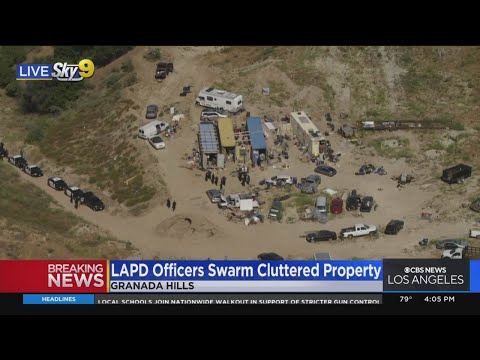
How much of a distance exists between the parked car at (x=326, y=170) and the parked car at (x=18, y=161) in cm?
1697

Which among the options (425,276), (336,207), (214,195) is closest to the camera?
(425,276)

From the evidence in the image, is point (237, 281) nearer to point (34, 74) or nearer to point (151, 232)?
point (151, 232)

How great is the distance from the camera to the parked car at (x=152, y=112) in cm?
7506

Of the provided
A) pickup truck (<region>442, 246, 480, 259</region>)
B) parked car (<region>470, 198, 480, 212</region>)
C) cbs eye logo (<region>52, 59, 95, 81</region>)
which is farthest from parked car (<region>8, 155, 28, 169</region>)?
parked car (<region>470, 198, 480, 212</region>)

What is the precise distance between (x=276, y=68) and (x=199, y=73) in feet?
16.4

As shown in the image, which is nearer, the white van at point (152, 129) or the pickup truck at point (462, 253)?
the pickup truck at point (462, 253)

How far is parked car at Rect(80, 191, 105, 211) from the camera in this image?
6694cm

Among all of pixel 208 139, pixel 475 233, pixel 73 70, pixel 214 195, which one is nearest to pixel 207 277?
pixel 214 195

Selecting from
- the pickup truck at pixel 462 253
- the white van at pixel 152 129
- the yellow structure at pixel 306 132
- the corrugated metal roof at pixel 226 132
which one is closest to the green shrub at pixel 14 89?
the white van at pixel 152 129

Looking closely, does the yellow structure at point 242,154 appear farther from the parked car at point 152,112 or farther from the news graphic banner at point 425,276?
the news graphic banner at point 425,276

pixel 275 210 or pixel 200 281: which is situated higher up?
pixel 275 210

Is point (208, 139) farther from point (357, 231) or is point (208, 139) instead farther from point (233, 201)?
point (357, 231)

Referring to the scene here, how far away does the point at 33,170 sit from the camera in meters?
70.2

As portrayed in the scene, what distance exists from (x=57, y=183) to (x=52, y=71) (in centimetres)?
971
